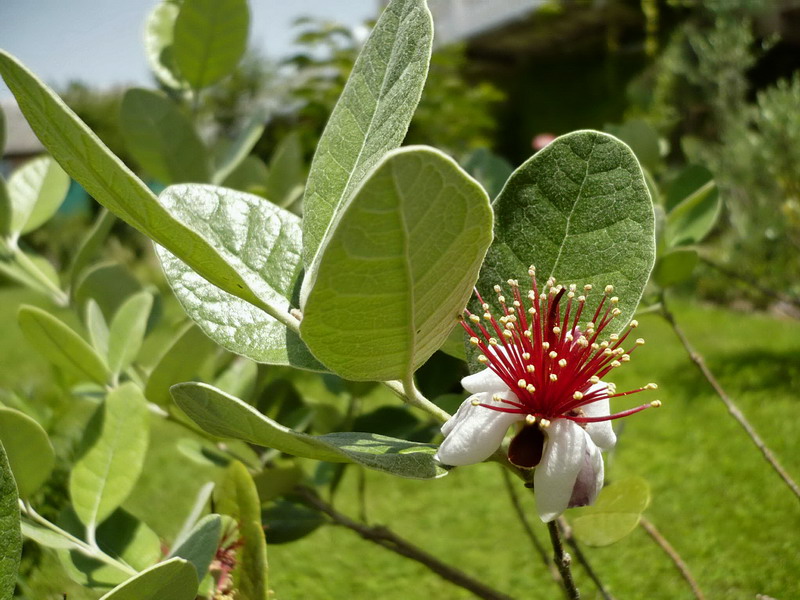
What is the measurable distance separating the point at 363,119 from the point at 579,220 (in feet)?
0.53

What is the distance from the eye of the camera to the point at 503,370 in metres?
0.50

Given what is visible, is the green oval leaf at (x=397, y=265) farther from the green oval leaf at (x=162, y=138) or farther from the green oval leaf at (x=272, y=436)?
the green oval leaf at (x=162, y=138)

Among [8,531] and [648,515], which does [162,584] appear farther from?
[648,515]

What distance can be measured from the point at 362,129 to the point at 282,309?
0.13 metres

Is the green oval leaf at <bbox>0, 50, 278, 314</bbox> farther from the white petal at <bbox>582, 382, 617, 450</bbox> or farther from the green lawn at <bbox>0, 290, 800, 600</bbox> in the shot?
the green lawn at <bbox>0, 290, 800, 600</bbox>

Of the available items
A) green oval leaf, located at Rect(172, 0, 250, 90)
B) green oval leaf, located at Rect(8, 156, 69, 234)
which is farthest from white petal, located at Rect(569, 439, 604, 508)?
green oval leaf, located at Rect(8, 156, 69, 234)

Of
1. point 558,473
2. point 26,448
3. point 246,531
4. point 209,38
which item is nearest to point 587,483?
point 558,473

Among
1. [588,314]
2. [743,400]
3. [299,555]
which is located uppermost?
[588,314]

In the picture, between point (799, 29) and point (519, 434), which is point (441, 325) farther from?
point (799, 29)

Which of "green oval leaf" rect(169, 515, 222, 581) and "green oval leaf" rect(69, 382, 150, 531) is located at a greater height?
"green oval leaf" rect(169, 515, 222, 581)

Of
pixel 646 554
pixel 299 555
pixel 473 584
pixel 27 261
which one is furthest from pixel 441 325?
pixel 299 555

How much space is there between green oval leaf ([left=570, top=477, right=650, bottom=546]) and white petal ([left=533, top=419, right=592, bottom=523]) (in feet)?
0.61

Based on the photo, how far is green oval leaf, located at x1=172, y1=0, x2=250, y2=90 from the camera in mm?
881

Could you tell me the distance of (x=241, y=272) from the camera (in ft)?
1.72
